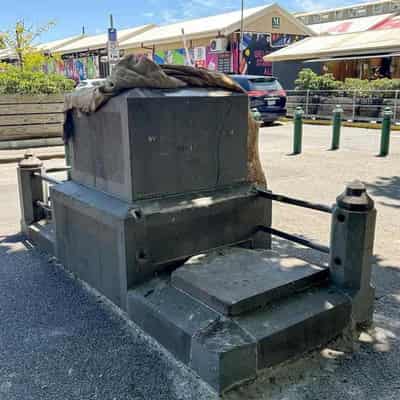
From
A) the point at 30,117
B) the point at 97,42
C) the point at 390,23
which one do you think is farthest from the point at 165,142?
the point at 97,42

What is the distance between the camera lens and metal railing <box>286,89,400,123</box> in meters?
18.3

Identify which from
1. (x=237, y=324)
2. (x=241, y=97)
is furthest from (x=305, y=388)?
(x=241, y=97)

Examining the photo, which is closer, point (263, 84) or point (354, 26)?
point (263, 84)

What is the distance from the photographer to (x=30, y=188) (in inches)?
221

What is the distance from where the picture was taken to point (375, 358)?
10.3ft

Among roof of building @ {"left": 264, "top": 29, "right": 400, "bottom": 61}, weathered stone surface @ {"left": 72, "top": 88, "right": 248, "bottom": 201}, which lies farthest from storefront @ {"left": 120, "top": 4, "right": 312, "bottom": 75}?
weathered stone surface @ {"left": 72, "top": 88, "right": 248, "bottom": 201}

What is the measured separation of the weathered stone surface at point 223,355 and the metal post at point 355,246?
0.96 m

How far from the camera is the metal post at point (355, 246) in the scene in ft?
10.6

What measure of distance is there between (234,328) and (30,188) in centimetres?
360

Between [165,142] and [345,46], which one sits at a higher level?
[345,46]

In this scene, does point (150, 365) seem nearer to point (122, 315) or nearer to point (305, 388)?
point (122, 315)

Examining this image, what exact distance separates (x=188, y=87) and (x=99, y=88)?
676 mm

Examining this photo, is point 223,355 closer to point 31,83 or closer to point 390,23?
point 31,83

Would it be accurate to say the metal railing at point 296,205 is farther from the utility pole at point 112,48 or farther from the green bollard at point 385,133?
the utility pole at point 112,48
